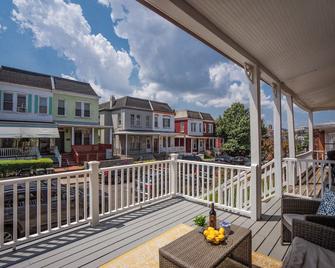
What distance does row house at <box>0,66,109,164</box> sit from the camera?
13164 millimetres

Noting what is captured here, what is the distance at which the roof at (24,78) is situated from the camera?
13500mm

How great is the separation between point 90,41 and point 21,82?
696 centimetres

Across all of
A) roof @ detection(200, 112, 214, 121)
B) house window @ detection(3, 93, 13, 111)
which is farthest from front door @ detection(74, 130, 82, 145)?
roof @ detection(200, 112, 214, 121)

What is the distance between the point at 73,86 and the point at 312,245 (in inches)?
715

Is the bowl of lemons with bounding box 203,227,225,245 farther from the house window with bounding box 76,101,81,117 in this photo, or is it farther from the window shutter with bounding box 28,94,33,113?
the house window with bounding box 76,101,81,117

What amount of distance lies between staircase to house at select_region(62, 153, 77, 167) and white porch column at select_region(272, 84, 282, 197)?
1340 cm

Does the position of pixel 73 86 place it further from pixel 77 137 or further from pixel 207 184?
pixel 207 184

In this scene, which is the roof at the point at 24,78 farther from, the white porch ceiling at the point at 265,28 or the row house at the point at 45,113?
A: the white porch ceiling at the point at 265,28

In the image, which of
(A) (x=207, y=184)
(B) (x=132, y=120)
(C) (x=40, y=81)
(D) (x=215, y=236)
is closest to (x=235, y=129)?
(B) (x=132, y=120)

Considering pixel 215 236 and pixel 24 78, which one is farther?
pixel 24 78

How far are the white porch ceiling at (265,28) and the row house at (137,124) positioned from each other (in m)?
16.4

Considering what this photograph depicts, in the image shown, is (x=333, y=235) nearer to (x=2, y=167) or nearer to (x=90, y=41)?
(x=90, y=41)

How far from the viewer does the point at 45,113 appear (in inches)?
584

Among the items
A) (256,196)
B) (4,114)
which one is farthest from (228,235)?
(4,114)
